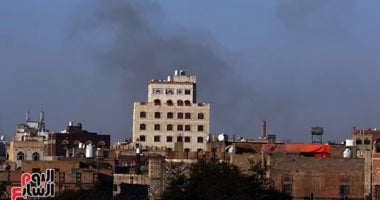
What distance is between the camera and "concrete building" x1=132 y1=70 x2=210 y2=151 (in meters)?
184

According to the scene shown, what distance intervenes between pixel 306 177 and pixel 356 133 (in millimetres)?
63062

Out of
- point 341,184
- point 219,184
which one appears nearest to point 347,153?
point 341,184

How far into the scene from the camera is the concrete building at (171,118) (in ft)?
602

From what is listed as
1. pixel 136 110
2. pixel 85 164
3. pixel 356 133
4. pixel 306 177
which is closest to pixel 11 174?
pixel 85 164

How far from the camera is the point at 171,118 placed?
18438 cm

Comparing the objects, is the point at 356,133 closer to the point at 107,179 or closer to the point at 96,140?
the point at 96,140

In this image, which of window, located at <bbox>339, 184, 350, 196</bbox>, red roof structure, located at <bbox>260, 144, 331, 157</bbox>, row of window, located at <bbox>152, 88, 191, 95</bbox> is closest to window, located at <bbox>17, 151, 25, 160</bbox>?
row of window, located at <bbox>152, 88, 191, 95</bbox>

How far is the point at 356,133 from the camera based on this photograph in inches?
7274

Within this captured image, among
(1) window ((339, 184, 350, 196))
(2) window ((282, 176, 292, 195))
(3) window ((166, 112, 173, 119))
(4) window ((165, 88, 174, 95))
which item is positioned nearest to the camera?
(1) window ((339, 184, 350, 196))

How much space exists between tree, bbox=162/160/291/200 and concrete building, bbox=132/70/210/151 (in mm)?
67090

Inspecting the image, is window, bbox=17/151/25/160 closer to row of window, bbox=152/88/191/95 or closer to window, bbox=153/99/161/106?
window, bbox=153/99/161/106

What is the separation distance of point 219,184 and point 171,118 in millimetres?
77389

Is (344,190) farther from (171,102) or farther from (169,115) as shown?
(171,102)

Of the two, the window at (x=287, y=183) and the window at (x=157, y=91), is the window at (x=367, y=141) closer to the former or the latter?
the window at (x=157, y=91)
